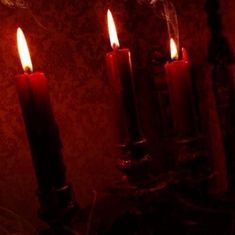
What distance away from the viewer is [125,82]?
26.0 inches

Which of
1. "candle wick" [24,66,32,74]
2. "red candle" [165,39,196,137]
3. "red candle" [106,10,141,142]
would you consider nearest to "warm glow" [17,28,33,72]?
"candle wick" [24,66,32,74]

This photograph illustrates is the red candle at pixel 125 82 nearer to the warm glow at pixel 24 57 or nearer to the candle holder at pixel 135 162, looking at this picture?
the candle holder at pixel 135 162

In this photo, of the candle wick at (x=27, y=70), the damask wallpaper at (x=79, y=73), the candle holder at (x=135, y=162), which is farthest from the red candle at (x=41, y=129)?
the damask wallpaper at (x=79, y=73)

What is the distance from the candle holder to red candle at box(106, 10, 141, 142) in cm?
2

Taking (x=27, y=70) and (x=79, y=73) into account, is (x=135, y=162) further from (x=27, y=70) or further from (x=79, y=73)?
(x=79, y=73)

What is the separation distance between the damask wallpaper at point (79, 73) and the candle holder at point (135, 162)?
374 millimetres

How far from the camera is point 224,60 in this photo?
3.22ft

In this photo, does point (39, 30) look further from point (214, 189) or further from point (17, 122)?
point (214, 189)

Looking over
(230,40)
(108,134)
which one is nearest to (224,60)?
(230,40)

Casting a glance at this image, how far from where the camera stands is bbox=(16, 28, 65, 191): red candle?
60 cm

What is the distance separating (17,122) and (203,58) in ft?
1.82

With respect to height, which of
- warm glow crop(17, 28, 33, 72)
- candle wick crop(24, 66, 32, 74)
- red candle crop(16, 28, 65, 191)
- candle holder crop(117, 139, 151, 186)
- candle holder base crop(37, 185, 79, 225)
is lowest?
candle holder base crop(37, 185, 79, 225)

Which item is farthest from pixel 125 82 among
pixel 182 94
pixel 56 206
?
pixel 56 206

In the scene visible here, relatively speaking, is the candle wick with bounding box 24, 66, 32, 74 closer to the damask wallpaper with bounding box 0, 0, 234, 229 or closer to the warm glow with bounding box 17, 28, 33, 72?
the warm glow with bounding box 17, 28, 33, 72
